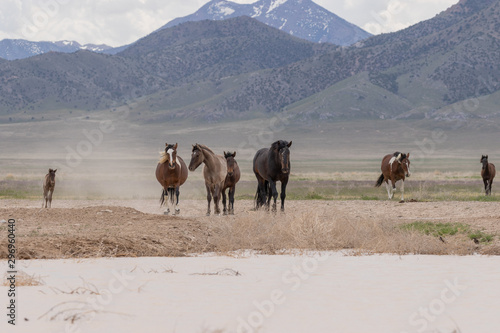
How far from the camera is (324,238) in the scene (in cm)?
1569

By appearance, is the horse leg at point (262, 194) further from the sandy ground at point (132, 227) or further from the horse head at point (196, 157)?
the horse head at point (196, 157)

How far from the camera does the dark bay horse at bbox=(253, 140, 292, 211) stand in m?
20.9

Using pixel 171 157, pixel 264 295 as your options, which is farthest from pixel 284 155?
pixel 264 295

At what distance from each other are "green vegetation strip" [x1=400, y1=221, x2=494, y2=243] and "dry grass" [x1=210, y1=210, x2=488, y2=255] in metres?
0.37

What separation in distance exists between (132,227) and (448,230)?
288 inches

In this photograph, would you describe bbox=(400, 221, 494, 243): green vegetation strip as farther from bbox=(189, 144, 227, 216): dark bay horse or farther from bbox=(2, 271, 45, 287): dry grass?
bbox=(2, 271, 45, 287): dry grass

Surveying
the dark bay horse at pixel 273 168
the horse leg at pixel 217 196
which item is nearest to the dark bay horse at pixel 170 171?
the horse leg at pixel 217 196

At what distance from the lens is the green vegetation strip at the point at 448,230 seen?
1650 centimetres

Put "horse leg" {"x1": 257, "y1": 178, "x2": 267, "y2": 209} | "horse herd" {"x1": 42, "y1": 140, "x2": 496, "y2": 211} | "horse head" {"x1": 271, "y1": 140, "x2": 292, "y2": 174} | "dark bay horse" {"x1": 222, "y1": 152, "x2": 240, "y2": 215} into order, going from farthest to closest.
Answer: "horse leg" {"x1": 257, "y1": 178, "x2": 267, "y2": 209} < "dark bay horse" {"x1": 222, "y1": 152, "x2": 240, "y2": 215} < "horse herd" {"x1": 42, "y1": 140, "x2": 496, "y2": 211} < "horse head" {"x1": 271, "y1": 140, "x2": 292, "y2": 174}

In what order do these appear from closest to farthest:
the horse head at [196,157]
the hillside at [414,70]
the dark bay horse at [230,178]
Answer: the horse head at [196,157]
the dark bay horse at [230,178]
the hillside at [414,70]

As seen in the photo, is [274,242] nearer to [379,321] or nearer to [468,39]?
[379,321]

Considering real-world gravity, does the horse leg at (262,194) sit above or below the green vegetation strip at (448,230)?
above

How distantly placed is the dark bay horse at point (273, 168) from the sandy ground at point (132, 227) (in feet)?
5.74

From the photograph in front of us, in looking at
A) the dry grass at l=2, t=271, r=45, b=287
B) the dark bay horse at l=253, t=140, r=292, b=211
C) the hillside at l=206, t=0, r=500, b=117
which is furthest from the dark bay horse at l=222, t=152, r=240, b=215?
the hillside at l=206, t=0, r=500, b=117
